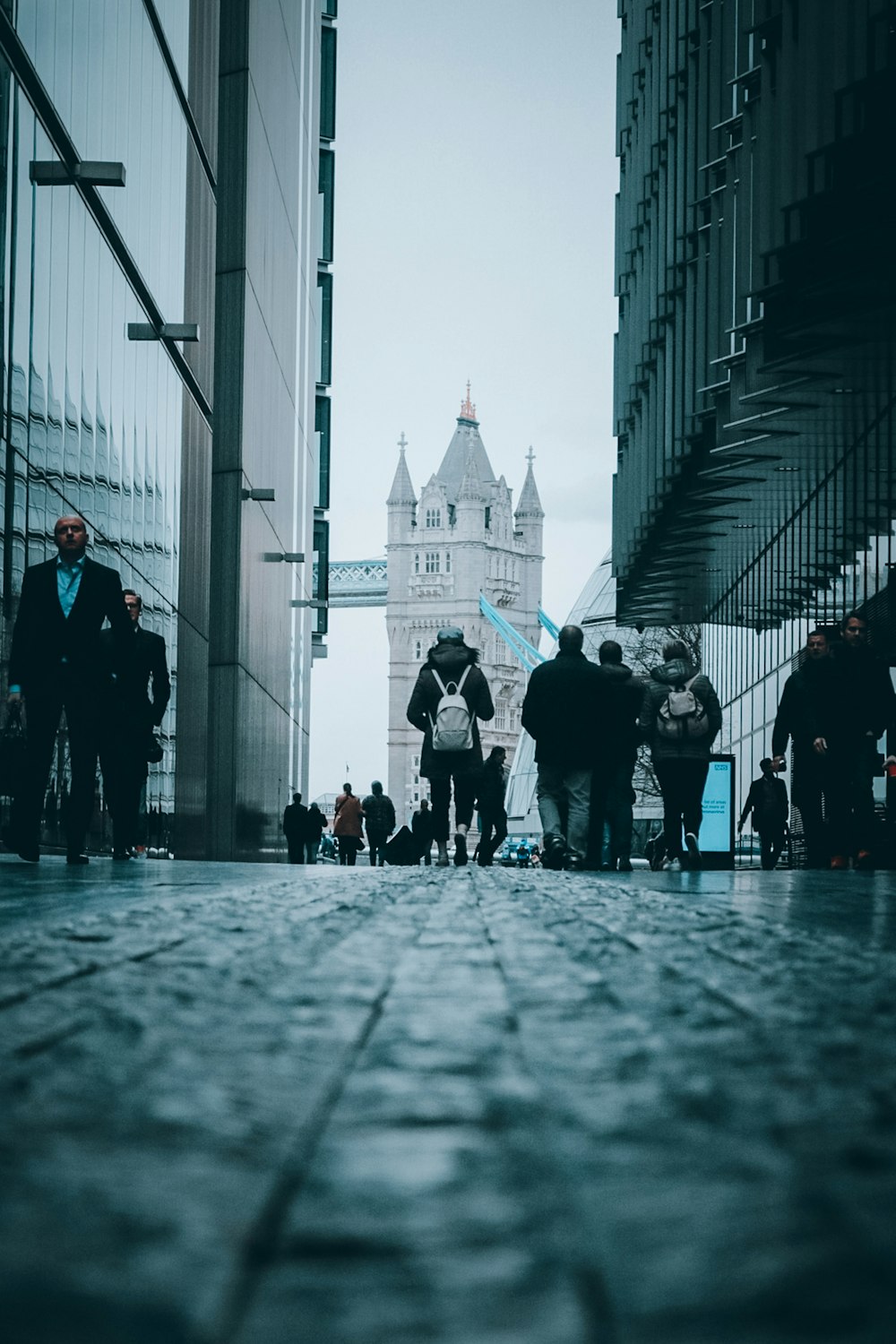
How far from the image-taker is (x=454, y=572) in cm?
17575

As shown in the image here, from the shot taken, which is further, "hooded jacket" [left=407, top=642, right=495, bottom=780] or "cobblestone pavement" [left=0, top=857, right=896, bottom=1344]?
"hooded jacket" [left=407, top=642, right=495, bottom=780]

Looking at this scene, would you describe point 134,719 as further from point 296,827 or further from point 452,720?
point 296,827

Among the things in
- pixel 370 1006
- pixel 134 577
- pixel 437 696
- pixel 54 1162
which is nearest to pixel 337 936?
pixel 370 1006

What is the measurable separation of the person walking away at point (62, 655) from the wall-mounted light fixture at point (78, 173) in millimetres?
4444

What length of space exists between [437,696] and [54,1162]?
1307 cm

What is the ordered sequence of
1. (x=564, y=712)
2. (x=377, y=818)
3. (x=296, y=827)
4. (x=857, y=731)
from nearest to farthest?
(x=564, y=712)
(x=857, y=731)
(x=296, y=827)
(x=377, y=818)

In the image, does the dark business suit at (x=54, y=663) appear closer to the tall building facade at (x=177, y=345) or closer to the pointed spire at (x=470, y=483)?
the tall building facade at (x=177, y=345)

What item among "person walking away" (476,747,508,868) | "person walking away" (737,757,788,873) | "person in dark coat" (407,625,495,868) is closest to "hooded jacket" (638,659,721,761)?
"person in dark coat" (407,625,495,868)

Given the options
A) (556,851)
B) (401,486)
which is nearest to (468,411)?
(401,486)

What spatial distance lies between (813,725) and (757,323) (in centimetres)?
496

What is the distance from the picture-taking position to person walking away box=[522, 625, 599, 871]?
1250 centimetres

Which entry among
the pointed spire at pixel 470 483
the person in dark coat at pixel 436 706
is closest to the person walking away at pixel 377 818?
the person in dark coat at pixel 436 706

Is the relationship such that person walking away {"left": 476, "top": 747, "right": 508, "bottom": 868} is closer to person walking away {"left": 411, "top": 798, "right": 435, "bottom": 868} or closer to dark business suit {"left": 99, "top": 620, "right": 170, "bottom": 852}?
person walking away {"left": 411, "top": 798, "right": 435, "bottom": 868}

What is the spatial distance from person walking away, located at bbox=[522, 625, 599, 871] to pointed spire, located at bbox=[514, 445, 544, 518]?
17036 centimetres
